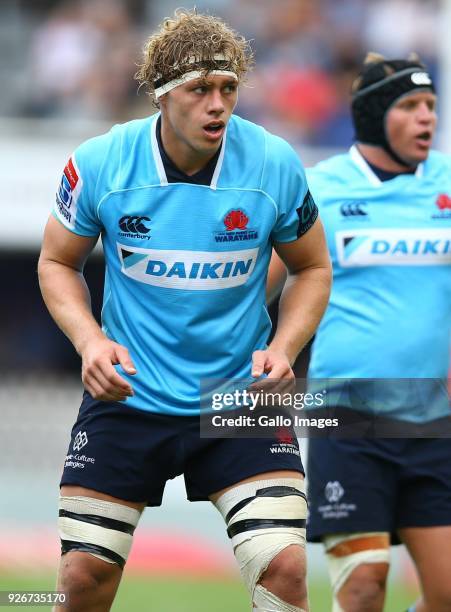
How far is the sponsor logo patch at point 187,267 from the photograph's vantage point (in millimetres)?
4934

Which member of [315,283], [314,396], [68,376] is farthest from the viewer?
[68,376]

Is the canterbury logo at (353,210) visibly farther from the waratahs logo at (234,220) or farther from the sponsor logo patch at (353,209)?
the waratahs logo at (234,220)

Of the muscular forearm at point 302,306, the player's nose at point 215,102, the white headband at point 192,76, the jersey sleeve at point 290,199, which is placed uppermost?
the white headband at point 192,76

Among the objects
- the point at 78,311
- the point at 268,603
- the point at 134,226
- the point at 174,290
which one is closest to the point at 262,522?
the point at 268,603

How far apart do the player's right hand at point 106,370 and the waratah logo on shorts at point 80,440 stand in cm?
36

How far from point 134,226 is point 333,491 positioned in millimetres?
1818

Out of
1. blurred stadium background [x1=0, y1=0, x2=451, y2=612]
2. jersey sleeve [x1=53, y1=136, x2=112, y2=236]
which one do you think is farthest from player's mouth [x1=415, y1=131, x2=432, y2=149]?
blurred stadium background [x1=0, y1=0, x2=451, y2=612]

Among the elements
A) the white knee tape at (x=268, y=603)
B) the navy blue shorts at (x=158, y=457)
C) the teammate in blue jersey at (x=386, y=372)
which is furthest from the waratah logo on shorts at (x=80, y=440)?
the teammate in blue jersey at (x=386, y=372)

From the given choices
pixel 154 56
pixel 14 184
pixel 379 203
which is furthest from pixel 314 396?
pixel 14 184

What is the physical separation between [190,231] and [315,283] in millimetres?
541

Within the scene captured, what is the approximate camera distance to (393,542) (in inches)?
244

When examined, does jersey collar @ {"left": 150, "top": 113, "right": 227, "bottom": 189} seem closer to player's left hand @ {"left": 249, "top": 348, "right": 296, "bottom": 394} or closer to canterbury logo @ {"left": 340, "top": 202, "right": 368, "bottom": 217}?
player's left hand @ {"left": 249, "top": 348, "right": 296, "bottom": 394}

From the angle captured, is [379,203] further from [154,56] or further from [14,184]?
[14,184]

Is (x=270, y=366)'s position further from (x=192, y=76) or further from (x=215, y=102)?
(x=192, y=76)
